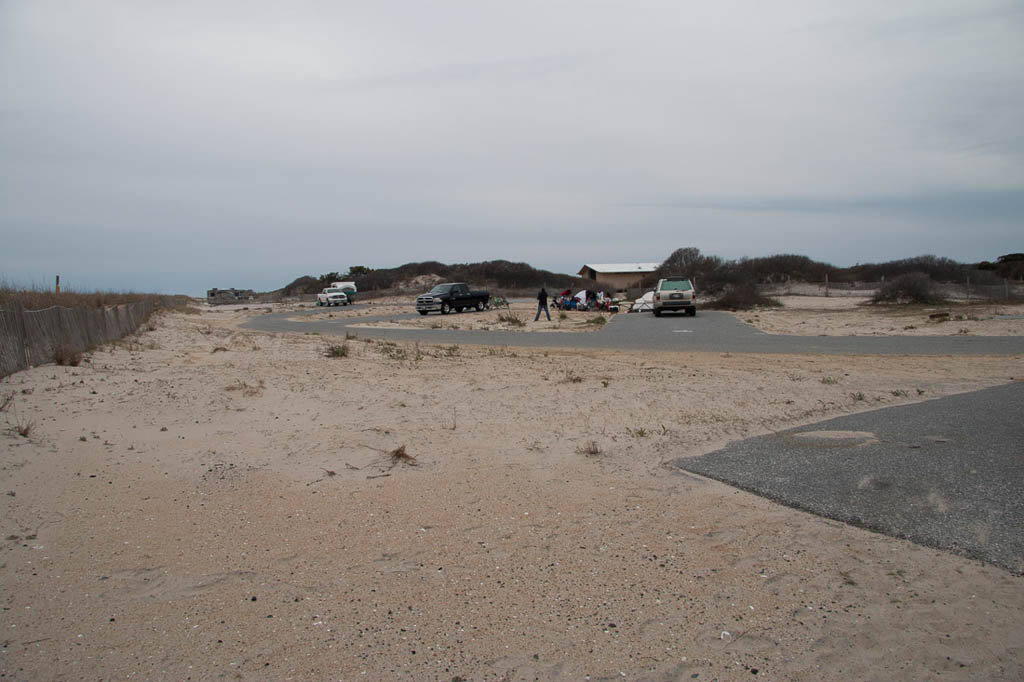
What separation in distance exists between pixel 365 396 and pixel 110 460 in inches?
136

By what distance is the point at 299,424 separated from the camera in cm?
807

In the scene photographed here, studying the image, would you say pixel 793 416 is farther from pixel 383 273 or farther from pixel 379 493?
pixel 383 273

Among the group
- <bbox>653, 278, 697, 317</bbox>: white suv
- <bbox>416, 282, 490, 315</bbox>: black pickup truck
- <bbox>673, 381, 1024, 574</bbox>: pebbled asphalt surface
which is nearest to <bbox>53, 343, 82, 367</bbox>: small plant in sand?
<bbox>673, 381, 1024, 574</bbox>: pebbled asphalt surface

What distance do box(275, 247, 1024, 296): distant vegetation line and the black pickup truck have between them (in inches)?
795

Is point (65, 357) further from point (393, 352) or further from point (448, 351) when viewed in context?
point (448, 351)

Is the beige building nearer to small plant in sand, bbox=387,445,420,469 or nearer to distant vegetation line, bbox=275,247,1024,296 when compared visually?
distant vegetation line, bbox=275,247,1024,296

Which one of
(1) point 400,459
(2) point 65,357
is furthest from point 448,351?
(1) point 400,459

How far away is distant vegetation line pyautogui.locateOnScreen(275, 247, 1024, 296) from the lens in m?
54.1

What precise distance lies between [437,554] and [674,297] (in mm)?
28825

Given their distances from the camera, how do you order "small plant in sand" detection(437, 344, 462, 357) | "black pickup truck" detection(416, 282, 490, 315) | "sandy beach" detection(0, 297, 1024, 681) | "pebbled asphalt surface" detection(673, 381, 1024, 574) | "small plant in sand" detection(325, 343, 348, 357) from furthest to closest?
"black pickup truck" detection(416, 282, 490, 315) → "small plant in sand" detection(437, 344, 462, 357) → "small plant in sand" detection(325, 343, 348, 357) → "pebbled asphalt surface" detection(673, 381, 1024, 574) → "sandy beach" detection(0, 297, 1024, 681)

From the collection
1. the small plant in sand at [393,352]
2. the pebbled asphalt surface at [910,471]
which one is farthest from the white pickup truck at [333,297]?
the pebbled asphalt surface at [910,471]

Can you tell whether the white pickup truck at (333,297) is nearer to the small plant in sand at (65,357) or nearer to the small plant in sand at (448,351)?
the small plant in sand at (448,351)

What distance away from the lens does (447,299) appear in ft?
133

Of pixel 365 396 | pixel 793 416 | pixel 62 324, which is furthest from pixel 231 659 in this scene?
pixel 62 324
